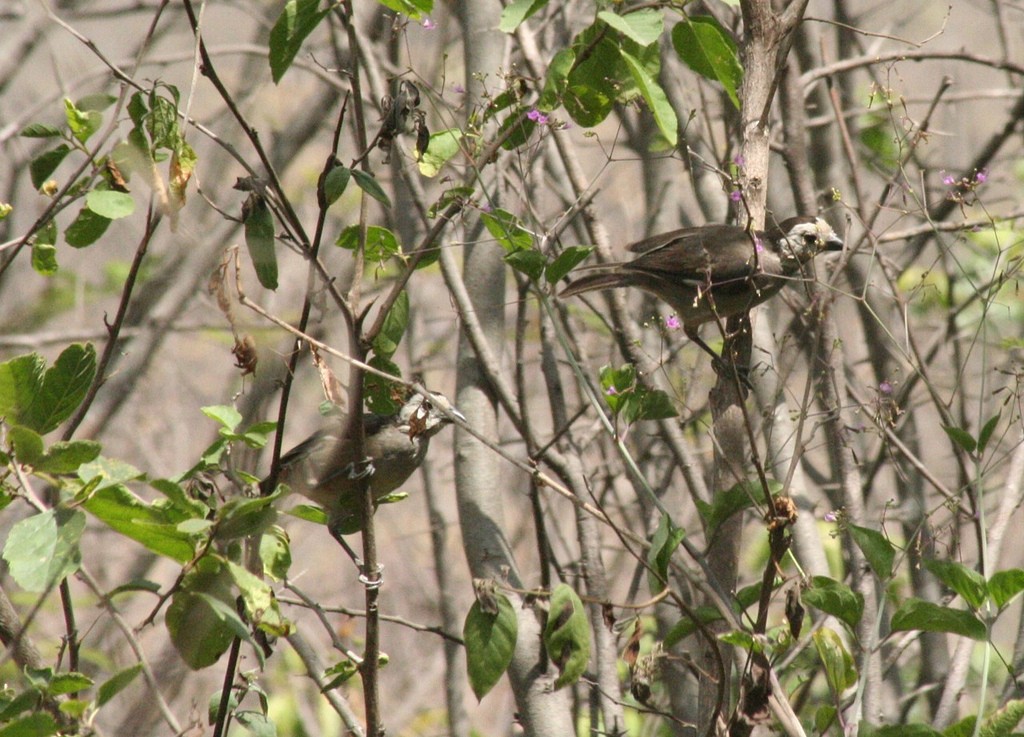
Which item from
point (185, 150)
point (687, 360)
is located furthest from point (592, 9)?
point (185, 150)

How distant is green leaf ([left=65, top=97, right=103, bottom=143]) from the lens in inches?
96.3

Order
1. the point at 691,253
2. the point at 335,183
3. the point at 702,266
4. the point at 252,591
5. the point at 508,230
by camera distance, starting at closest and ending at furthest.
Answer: the point at 252,591
the point at 335,183
the point at 508,230
the point at 702,266
the point at 691,253

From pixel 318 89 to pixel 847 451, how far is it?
4.48 m

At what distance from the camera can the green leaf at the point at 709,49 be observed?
2438 millimetres

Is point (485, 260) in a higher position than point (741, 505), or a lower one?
higher

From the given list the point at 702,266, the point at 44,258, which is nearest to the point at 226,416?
the point at 44,258

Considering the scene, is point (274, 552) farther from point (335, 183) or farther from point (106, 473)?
point (335, 183)

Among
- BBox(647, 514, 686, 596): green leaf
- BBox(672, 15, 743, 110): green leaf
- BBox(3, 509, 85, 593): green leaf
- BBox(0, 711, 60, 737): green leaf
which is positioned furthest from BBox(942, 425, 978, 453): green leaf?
BBox(0, 711, 60, 737): green leaf

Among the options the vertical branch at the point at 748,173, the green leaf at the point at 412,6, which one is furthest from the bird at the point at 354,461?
the green leaf at the point at 412,6

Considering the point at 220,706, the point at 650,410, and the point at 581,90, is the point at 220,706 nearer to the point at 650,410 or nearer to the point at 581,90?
the point at 650,410

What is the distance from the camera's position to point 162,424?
871cm

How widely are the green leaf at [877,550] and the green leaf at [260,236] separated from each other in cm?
133

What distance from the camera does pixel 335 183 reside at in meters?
2.31

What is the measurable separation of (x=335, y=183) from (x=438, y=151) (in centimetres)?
45
